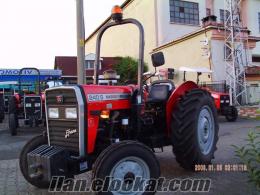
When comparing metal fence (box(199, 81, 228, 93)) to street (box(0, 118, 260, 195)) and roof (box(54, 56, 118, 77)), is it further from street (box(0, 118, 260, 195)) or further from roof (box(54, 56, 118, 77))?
roof (box(54, 56, 118, 77))

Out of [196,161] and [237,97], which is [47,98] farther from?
[237,97]

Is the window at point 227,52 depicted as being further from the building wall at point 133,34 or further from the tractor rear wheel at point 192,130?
the tractor rear wheel at point 192,130

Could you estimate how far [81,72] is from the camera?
968 centimetres

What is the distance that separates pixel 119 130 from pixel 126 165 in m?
0.86

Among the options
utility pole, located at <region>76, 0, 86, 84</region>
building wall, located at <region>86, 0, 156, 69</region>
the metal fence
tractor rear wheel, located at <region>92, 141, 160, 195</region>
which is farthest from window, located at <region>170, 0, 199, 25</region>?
tractor rear wheel, located at <region>92, 141, 160, 195</region>

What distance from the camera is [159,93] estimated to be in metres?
6.00

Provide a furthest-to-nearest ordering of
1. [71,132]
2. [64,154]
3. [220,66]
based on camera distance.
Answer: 1. [220,66]
2. [71,132]
3. [64,154]

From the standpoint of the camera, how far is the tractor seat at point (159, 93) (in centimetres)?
589

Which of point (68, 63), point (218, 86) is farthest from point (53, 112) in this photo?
point (68, 63)

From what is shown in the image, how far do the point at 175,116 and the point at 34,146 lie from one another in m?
2.12

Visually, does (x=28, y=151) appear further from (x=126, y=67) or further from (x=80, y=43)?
(x=126, y=67)

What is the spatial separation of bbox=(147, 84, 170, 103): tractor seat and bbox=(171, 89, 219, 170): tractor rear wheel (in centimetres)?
26

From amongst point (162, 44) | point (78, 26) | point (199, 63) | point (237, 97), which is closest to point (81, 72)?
point (78, 26)
